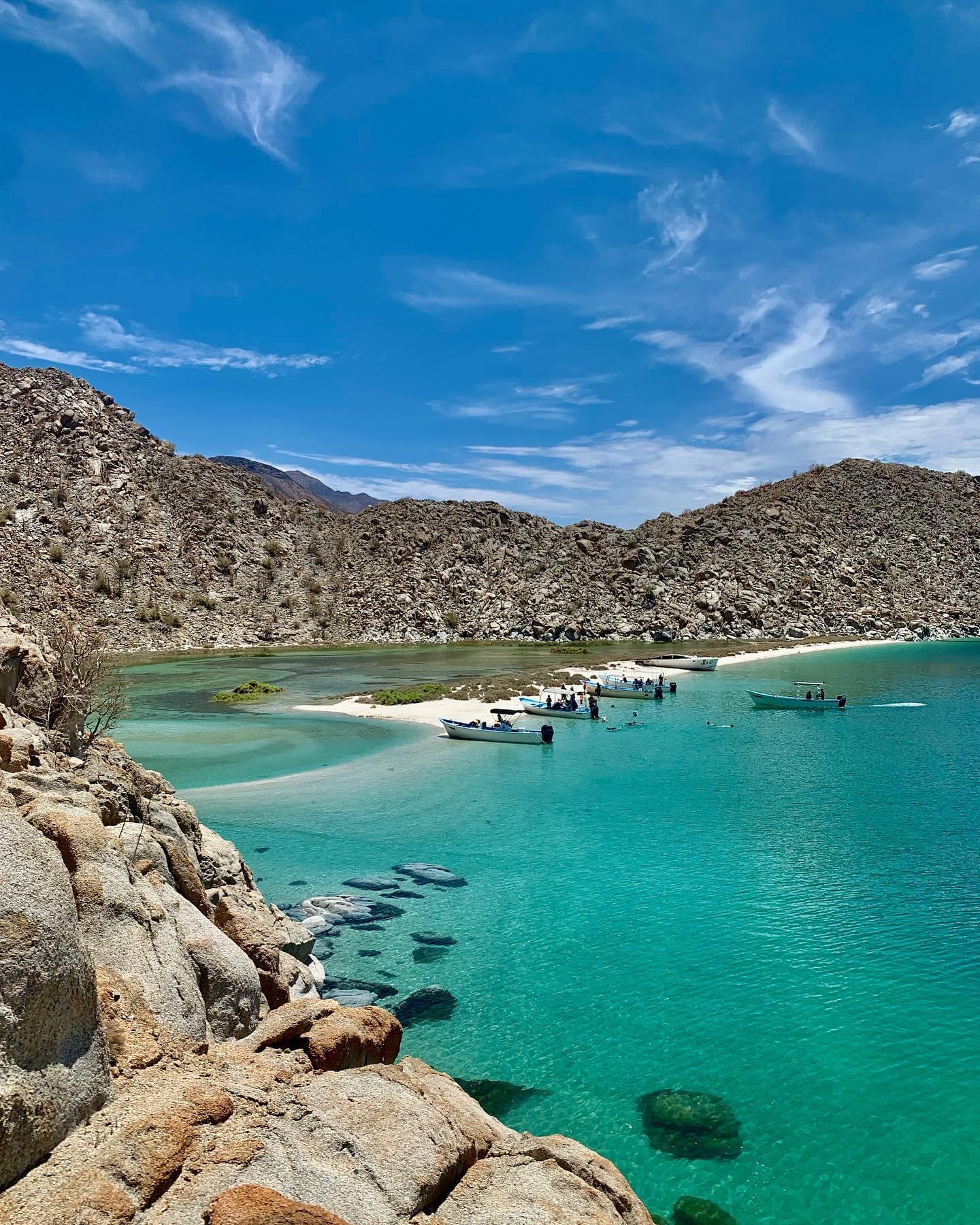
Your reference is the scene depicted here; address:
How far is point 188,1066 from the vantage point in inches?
236

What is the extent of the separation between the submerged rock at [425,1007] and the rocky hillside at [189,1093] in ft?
15.8

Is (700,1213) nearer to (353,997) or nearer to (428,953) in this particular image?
(353,997)

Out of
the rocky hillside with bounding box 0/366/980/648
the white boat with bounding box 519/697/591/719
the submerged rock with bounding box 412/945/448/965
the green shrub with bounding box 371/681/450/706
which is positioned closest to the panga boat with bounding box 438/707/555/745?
the white boat with bounding box 519/697/591/719

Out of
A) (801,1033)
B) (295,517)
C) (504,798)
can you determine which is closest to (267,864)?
(504,798)

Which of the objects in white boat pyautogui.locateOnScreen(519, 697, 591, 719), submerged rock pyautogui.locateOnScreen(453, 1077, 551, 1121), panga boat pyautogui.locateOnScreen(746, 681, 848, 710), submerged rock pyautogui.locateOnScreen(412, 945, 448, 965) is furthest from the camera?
panga boat pyautogui.locateOnScreen(746, 681, 848, 710)

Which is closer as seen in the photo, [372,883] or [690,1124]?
[690,1124]

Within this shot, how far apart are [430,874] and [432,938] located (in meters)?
3.47

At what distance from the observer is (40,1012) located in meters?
4.99

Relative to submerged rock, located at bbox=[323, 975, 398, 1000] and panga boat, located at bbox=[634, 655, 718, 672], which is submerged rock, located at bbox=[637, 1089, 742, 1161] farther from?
panga boat, located at bbox=[634, 655, 718, 672]

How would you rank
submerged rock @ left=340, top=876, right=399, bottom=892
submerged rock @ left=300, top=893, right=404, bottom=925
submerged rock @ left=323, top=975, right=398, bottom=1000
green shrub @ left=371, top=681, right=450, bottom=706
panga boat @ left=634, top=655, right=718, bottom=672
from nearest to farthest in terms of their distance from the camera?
submerged rock @ left=323, top=975, right=398, bottom=1000
submerged rock @ left=300, top=893, right=404, bottom=925
submerged rock @ left=340, top=876, right=399, bottom=892
green shrub @ left=371, top=681, right=450, bottom=706
panga boat @ left=634, top=655, right=718, bottom=672

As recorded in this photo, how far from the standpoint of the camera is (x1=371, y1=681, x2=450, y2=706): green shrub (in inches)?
1881

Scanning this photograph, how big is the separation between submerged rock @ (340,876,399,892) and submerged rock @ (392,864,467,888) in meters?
0.54

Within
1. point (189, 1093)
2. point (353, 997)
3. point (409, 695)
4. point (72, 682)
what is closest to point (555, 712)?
point (409, 695)

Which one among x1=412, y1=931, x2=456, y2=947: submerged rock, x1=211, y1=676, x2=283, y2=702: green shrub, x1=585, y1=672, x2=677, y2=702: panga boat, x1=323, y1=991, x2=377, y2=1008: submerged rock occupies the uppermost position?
x1=585, y1=672, x2=677, y2=702: panga boat
